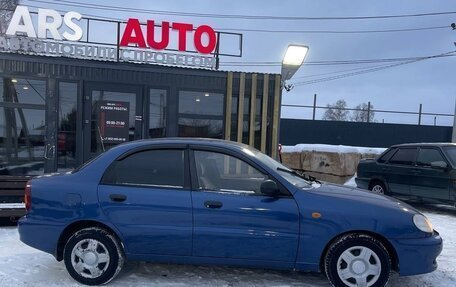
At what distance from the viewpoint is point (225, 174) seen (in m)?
4.36

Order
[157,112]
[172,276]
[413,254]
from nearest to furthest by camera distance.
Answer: [413,254] < [172,276] < [157,112]

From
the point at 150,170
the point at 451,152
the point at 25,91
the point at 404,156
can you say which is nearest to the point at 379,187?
the point at 404,156

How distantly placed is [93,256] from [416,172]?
23.5 ft

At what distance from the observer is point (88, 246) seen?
166 inches

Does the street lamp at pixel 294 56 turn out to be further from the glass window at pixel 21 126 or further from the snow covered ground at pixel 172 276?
the glass window at pixel 21 126

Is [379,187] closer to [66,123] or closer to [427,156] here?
[427,156]

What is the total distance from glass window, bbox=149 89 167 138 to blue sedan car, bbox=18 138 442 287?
18.8 ft

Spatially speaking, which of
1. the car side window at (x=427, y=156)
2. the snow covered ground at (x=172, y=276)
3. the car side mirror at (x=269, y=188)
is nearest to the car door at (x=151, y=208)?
the snow covered ground at (x=172, y=276)

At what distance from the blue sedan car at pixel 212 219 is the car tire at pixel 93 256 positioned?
10 mm

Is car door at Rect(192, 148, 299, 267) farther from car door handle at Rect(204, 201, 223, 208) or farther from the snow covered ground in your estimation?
the snow covered ground

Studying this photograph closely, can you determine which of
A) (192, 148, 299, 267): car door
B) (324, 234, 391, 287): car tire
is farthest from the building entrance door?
(324, 234, 391, 287): car tire

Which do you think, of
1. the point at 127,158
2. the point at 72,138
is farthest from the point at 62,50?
the point at 127,158

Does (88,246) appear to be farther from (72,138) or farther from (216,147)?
(72,138)

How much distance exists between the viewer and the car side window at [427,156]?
8.66 m
